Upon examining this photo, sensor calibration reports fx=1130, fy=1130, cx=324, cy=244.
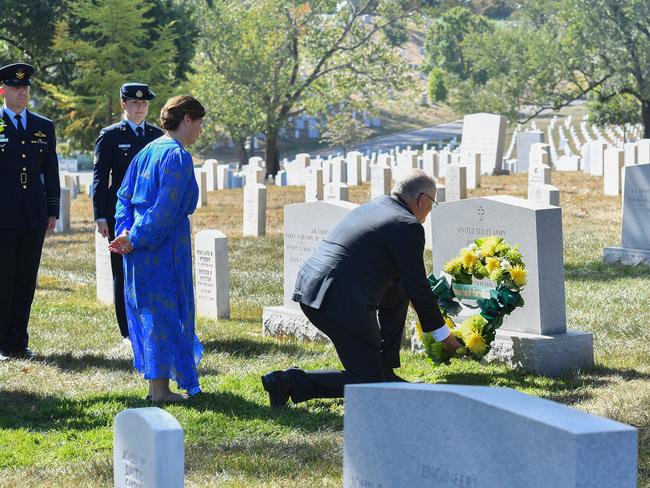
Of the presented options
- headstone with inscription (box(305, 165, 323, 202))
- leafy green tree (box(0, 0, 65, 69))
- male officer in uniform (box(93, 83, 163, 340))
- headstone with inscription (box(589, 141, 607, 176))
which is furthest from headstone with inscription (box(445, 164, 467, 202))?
leafy green tree (box(0, 0, 65, 69))

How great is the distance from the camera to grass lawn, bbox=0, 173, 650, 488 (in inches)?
223

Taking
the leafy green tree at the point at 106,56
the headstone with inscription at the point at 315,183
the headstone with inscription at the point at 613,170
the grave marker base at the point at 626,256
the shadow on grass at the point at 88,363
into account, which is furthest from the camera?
the leafy green tree at the point at 106,56

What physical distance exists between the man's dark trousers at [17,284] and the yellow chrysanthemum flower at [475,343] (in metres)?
3.42

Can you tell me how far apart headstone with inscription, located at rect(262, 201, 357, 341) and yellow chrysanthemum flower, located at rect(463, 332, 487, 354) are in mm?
2049

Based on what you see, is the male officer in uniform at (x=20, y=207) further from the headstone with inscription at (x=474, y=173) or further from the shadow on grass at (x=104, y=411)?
the headstone with inscription at (x=474, y=173)

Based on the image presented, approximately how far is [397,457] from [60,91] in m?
28.8

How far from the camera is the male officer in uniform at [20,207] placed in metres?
8.55

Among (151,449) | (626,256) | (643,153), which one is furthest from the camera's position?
(643,153)

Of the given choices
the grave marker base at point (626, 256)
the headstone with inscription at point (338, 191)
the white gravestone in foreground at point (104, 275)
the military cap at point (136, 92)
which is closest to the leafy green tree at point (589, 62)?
the headstone with inscription at point (338, 191)

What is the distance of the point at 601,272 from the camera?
12.6 meters

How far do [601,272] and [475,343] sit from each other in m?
5.60

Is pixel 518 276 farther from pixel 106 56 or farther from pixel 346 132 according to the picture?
pixel 346 132

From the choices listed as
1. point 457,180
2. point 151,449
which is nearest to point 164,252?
point 151,449

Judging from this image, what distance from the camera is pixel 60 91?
3066cm
